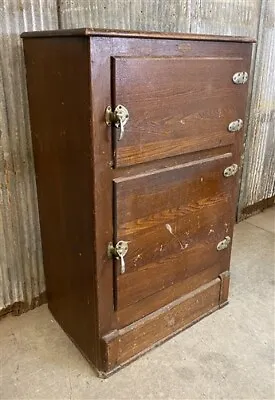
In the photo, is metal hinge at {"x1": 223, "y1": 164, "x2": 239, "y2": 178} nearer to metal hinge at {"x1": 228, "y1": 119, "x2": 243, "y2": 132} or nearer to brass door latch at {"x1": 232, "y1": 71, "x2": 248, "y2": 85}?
metal hinge at {"x1": 228, "y1": 119, "x2": 243, "y2": 132}

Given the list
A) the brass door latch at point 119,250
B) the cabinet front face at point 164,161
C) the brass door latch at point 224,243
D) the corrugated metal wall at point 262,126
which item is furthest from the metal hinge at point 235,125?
the corrugated metal wall at point 262,126

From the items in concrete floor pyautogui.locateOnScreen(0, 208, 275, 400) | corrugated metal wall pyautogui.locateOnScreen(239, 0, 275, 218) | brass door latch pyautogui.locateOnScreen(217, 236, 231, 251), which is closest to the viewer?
concrete floor pyautogui.locateOnScreen(0, 208, 275, 400)

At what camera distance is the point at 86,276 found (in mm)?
1272

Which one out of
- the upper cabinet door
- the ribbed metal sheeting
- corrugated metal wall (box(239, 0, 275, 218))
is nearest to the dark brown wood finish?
the upper cabinet door

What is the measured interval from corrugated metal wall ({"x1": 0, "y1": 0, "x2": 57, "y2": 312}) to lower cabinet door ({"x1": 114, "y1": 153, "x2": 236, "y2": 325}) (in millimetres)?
A: 503

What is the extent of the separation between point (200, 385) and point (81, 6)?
1.44 meters

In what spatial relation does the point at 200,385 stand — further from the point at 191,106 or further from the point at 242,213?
the point at 242,213

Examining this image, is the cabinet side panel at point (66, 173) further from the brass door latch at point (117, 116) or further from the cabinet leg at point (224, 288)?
the cabinet leg at point (224, 288)

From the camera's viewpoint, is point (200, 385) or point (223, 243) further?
point (223, 243)

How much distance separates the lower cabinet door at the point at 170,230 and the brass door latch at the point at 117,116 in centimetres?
17

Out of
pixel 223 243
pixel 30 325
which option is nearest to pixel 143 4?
pixel 223 243

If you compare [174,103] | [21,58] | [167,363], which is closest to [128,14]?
[21,58]

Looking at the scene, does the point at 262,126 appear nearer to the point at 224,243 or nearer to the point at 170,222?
the point at 224,243

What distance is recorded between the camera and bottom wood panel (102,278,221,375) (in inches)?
52.9
